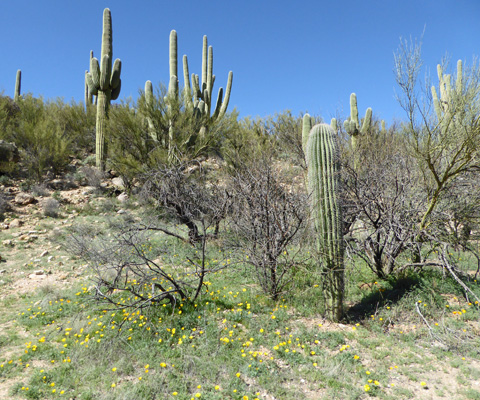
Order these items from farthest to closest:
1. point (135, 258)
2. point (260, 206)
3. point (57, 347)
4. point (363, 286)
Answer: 1. point (135, 258)
2. point (363, 286)
3. point (260, 206)
4. point (57, 347)

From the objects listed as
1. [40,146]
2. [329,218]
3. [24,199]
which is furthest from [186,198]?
[40,146]

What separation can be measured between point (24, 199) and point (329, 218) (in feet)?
34.0

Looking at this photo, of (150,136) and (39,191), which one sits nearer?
(39,191)

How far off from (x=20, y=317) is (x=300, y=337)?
160 inches

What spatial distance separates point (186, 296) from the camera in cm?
443

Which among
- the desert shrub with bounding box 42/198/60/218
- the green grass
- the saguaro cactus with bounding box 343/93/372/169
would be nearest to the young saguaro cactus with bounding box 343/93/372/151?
the saguaro cactus with bounding box 343/93/372/169

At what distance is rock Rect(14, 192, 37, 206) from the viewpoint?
9984 millimetres

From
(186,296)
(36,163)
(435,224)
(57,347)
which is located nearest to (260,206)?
(186,296)

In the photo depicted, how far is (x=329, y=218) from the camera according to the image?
4.27m

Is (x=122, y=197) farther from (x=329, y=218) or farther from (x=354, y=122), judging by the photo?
(x=354, y=122)

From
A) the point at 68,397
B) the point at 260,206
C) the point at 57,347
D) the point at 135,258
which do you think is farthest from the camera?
the point at 135,258

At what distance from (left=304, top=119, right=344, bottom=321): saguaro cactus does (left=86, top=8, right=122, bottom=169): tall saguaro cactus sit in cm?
1090

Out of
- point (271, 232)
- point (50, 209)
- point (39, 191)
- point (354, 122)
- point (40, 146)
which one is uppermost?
point (354, 122)

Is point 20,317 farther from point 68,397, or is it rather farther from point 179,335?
point 179,335
